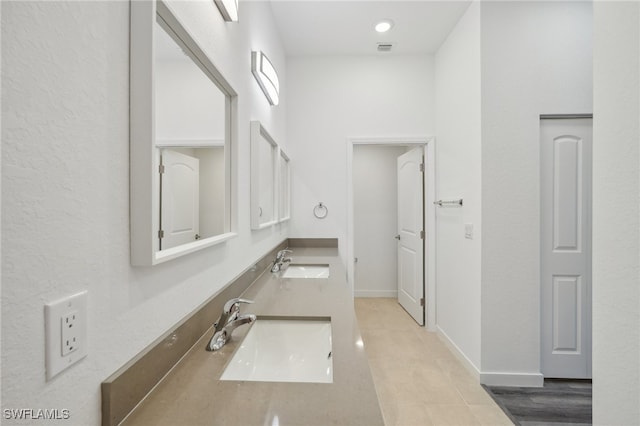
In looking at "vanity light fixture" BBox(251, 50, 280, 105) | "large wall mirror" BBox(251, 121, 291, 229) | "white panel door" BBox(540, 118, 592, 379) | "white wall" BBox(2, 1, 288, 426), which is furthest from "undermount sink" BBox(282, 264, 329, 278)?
"white panel door" BBox(540, 118, 592, 379)

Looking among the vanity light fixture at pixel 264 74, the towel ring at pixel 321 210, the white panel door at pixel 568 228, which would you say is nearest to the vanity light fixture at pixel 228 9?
the vanity light fixture at pixel 264 74

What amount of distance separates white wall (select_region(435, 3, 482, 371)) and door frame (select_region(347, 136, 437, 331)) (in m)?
0.06

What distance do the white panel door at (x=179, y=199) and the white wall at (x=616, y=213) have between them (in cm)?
139

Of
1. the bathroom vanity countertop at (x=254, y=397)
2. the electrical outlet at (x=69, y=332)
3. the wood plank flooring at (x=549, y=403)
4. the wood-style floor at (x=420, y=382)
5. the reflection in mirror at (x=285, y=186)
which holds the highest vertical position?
the reflection in mirror at (x=285, y=186)

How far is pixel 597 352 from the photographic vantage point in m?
1.06

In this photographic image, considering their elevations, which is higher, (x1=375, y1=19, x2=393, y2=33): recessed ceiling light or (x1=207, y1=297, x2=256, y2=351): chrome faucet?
(x1=375, y1=19, x2=393, y2=33): recessed ceiling light

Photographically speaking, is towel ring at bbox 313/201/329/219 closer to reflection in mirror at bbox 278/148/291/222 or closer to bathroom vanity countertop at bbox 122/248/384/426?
reflection in mirror at bbox 278/148/291/222

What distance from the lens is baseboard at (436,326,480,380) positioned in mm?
2205

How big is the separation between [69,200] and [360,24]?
276cm

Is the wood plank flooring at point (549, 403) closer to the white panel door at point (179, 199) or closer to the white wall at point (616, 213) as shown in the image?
the white wall at point (616, 213)

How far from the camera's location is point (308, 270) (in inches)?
92.1

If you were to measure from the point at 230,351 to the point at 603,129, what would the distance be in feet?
4.80

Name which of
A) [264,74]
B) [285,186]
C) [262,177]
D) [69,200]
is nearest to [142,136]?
[69,200]

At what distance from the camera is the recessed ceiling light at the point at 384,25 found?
2.55 metres
